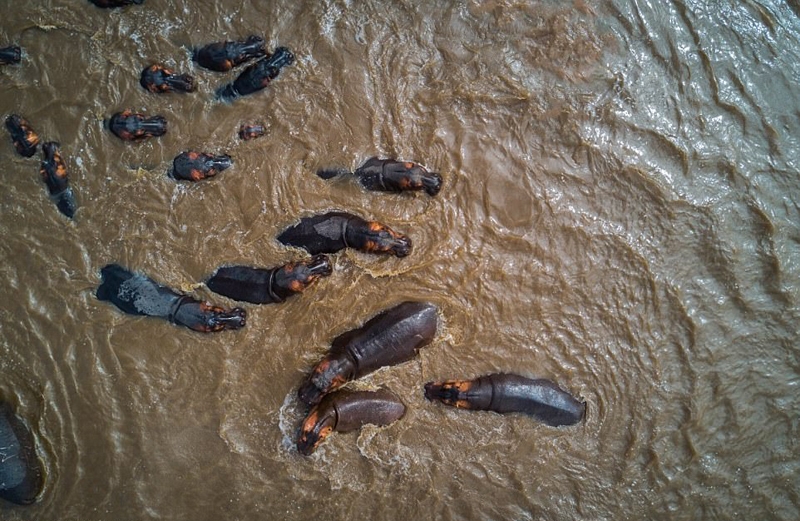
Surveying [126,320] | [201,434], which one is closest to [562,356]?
[201,434]

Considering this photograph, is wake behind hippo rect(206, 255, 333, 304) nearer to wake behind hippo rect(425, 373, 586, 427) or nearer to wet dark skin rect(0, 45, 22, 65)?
wake behind hippo rect(425, 373, 586, 427)

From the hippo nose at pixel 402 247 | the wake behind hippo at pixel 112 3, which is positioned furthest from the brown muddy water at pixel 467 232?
the hippo nose at pixel 402 247

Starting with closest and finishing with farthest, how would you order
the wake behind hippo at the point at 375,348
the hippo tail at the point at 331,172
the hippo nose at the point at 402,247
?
the wake behind hippo at the point at 375,348 → the hippo nose at the point at 402,247 → the hippo tail at the point at 331,172

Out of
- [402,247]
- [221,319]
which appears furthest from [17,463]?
[402,247]

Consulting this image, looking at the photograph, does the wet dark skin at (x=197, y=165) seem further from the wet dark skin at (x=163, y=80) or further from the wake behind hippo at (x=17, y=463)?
the wake behind hippo at (x=17, y=463)

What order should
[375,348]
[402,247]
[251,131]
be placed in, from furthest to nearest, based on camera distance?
[251,131] → [402,247] → [375,348]

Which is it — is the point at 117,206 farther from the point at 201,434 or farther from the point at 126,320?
the point at 201,434

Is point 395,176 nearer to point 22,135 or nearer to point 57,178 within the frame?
point 57,178
